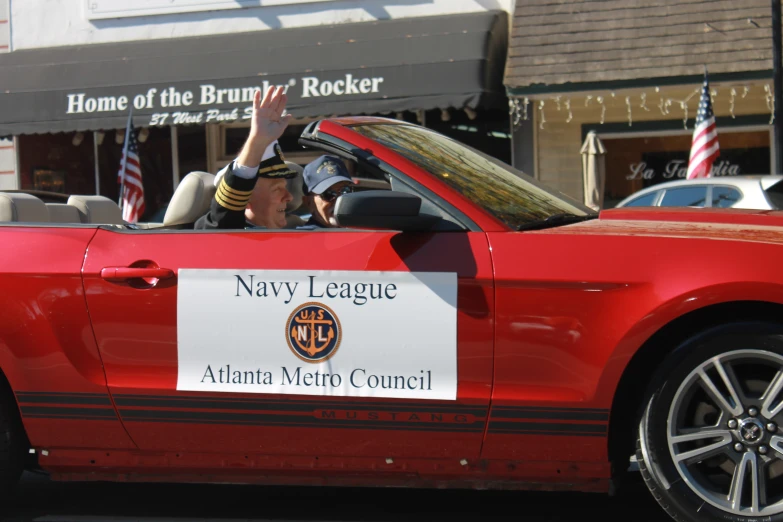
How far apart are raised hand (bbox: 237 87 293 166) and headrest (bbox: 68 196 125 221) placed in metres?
1.48

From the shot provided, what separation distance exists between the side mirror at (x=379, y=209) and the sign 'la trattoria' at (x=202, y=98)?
9.50 meters

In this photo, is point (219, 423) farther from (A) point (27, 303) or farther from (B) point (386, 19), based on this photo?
(B) point (386, 19)


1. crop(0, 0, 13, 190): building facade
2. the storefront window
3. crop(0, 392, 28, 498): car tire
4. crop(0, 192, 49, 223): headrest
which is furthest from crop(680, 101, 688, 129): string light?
crop(0, 392, 28, 498): car tire

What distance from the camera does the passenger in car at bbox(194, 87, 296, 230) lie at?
3906mm

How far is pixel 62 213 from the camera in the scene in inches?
198

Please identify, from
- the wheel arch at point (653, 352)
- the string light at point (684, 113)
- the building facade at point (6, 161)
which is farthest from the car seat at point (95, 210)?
the building facade at point (6, 161)

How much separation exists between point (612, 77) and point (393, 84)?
2.57m

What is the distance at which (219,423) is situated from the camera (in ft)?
12.2

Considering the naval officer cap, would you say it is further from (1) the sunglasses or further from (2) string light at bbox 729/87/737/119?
→ (2) string light at bbox 729/87/737/119

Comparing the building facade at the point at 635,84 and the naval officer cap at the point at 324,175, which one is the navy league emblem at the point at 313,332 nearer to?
the naval officer cap at the point at 324,175

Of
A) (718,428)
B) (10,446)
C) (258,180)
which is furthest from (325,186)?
(718,428)

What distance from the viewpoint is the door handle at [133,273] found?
3723mm

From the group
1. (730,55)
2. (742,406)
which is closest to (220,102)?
(730,55)

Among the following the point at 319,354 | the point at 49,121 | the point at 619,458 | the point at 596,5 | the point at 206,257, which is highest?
the point at 596,5
